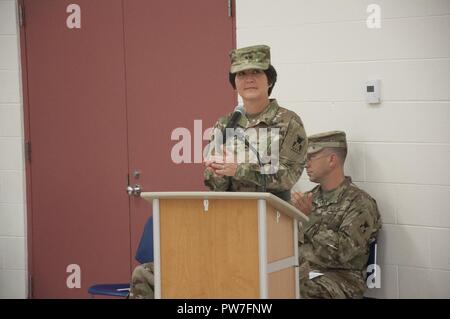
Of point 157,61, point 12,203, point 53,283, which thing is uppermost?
point 157,61

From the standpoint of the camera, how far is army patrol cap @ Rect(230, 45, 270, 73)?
4066mm

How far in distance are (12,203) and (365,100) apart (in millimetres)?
2391

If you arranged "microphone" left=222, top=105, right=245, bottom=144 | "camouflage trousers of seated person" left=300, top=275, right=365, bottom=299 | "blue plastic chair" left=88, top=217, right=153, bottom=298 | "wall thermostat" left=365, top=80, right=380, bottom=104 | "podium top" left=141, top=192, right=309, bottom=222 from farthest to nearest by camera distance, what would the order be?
1. "wall thermostat" left=365, top=80, right=380, bottom=104
2. "blue plastic chair" left=88, top=217, right=153, bottom=298
3. "camouflage trousers of seated person" left=300, top=275, right=365, bottom=299
4. "microphone" left=222, top=105, right=245, bottom=144
5. "podium top" left=141, top=192, right=309, bottom=222

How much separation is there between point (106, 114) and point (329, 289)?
6.24ft

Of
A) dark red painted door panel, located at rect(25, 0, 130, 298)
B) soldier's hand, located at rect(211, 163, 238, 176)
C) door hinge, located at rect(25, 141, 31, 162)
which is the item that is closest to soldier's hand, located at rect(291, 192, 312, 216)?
soldier's hand, located at rect(211, 163, 238, 176)

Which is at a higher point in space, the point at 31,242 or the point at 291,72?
the point at 291,72

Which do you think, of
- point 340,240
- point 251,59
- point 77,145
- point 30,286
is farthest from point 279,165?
point 30,286

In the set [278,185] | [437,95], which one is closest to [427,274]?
[437,95]

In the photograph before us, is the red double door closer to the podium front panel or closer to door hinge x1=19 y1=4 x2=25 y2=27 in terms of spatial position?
door hinge x1=19 y1=4 x2=25 y2=27

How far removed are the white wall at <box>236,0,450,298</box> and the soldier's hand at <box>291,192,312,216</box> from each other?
10.5 inches

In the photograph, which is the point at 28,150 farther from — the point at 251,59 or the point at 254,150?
the point at 254,150

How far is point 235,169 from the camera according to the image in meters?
3.70

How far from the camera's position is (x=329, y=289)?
4.25 meters

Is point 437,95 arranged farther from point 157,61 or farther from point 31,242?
point 31,242
